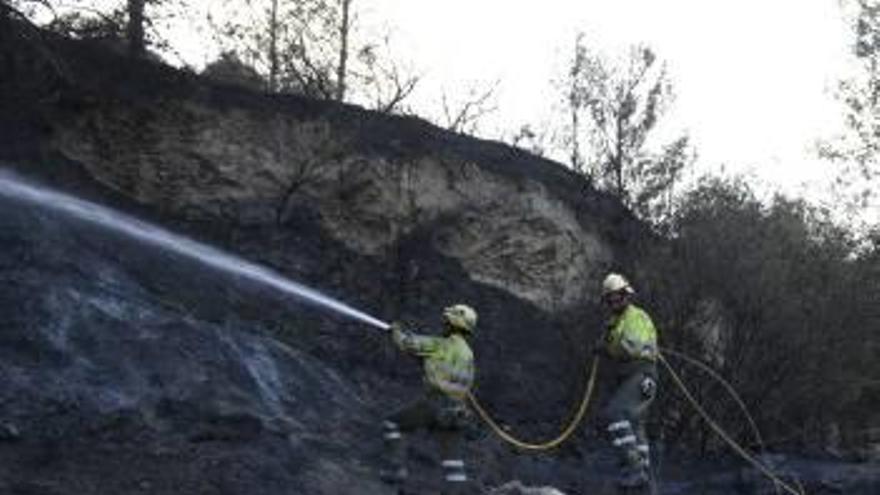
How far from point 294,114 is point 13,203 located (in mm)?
6235

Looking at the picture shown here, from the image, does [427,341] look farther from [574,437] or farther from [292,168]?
[292,168]

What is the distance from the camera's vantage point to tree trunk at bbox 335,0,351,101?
86.4 feet

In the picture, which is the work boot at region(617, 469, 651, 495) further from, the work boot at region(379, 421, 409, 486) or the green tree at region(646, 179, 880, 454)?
the green tree at region(646, 179, 880, 454)

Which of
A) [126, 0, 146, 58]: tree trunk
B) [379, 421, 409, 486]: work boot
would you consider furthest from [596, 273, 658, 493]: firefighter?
[126, 0, 146, 58]: tree trunk

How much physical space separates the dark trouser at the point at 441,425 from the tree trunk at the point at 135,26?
28.2ft

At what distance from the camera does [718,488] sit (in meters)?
16.6

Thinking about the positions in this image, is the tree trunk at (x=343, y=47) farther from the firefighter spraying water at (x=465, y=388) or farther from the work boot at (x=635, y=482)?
the work boot at (x=635, y=482)

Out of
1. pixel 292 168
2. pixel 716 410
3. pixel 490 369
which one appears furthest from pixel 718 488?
pixel 292 168

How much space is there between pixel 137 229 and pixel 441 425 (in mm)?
7520

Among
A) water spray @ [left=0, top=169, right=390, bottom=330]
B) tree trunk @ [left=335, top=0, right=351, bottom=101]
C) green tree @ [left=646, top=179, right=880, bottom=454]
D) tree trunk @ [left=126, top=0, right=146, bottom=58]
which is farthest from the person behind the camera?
tree trunk @ [left=335, top=0, right=351, bottom=101]

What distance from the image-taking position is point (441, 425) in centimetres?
1273

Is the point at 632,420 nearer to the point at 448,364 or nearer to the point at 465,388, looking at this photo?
the point at 465,388

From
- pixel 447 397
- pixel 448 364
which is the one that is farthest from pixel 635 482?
pixel 448 364

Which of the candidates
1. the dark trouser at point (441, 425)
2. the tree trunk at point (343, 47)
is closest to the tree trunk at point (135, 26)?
the tree trunk at point (343, 47)
